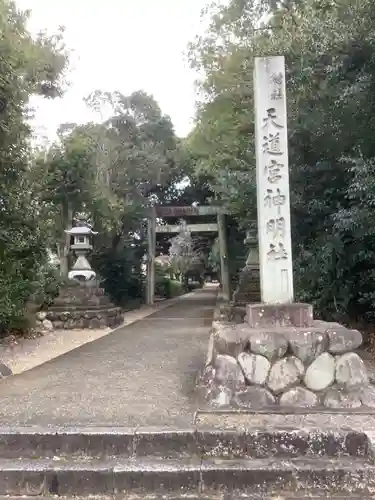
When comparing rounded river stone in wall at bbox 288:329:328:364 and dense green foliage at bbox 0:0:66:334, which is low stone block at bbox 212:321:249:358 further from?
dense green foliage at bbox 0:0:66:334

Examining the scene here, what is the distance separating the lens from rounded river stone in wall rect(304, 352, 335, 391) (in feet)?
13.8

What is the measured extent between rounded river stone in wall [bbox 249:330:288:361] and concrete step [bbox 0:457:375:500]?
1.11m

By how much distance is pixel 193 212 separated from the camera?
21.3 metres

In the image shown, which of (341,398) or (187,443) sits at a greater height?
(341,398)

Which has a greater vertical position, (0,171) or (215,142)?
(215,142)

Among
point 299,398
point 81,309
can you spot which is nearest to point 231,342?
point 299,398

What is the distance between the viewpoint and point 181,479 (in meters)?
3.18

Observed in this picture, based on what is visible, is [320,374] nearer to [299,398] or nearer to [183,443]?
[299,398]

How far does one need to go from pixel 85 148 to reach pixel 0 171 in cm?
501

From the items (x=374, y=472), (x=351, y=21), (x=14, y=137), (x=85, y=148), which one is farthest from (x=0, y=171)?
(x=374, y=472)

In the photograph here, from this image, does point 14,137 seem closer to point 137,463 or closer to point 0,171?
point 0,171

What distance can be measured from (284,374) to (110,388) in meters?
1.86

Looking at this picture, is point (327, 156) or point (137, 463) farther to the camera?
point (327, 156)

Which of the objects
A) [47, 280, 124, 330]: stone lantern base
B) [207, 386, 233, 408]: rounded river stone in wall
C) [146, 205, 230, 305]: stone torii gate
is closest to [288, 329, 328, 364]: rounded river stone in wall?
[207, 386, 233, 408]: rounded river stone in wall
